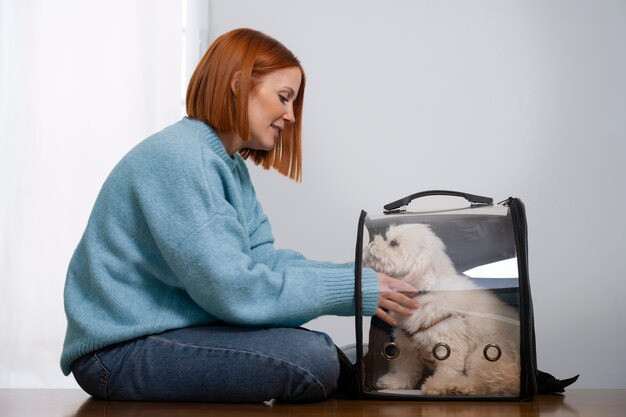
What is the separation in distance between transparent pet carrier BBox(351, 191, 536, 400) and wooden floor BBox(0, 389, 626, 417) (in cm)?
3

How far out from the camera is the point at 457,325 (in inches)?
51.0

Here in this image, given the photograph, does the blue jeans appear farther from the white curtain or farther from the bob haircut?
the white curtain

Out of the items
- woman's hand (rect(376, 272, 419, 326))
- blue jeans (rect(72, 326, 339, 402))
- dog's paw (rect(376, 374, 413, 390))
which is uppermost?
woman's hand (rect(376, 272, 419, 326))

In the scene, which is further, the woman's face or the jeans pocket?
the woman's face

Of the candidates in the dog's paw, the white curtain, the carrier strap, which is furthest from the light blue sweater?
the white curtain

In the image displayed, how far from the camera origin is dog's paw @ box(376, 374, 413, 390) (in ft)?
4.31

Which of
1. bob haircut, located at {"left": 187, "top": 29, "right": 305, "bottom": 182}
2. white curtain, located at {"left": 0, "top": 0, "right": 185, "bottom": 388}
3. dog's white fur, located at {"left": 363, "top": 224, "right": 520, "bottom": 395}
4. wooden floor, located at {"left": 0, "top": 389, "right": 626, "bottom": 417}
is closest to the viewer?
wooden floor, located at {"left": 0, "top": 389, "right": 626, "bottom": 417}

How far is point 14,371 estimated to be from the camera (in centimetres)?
209

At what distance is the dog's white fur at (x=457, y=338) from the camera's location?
4.24ft

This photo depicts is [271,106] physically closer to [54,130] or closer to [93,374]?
[93,374]

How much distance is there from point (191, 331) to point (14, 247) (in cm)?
103

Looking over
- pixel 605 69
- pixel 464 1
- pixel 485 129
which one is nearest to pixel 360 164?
pixel 485 129

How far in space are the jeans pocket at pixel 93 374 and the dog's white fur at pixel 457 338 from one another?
0.47 m

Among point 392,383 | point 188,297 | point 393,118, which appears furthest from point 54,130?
point 392,383
